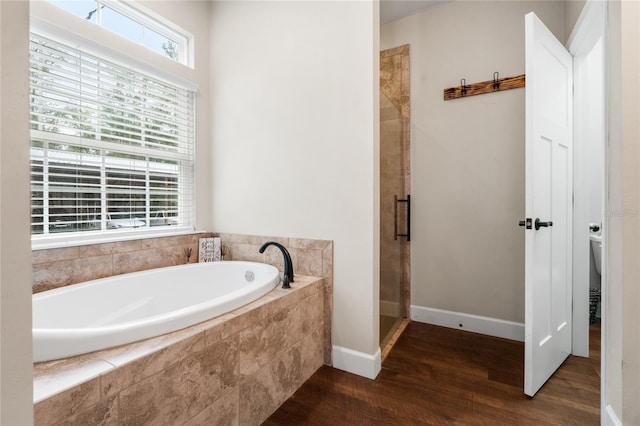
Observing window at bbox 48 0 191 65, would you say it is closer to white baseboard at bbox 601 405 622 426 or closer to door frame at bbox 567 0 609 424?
door frame at bbox 567 0 609 424

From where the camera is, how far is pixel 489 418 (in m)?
1.50

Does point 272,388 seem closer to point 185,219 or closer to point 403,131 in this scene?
point 185,219

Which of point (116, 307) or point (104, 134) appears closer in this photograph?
point (116, 307)

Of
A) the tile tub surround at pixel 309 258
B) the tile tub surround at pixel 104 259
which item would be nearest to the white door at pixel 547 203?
the tile tub surround at pixel 309 258

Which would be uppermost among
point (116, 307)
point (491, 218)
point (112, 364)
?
point (491, 218)

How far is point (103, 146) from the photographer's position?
77.4 inches

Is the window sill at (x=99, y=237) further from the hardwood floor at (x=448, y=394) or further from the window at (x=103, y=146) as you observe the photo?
the hardwood floor at (x=448, y=394)

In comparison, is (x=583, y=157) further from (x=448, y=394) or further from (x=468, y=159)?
(x=448, y=394)

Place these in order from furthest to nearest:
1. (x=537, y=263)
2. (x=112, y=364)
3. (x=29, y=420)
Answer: (x=537, y=263)
(x=112, y=364)
(x=29, y=420)

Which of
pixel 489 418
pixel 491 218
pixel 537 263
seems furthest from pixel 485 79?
pixel 489 418

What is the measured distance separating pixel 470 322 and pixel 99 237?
287 cm

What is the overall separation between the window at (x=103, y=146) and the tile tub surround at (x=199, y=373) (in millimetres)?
1254

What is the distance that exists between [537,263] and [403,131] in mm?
1574

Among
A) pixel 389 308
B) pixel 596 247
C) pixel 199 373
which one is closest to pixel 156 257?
pixel 199 373
